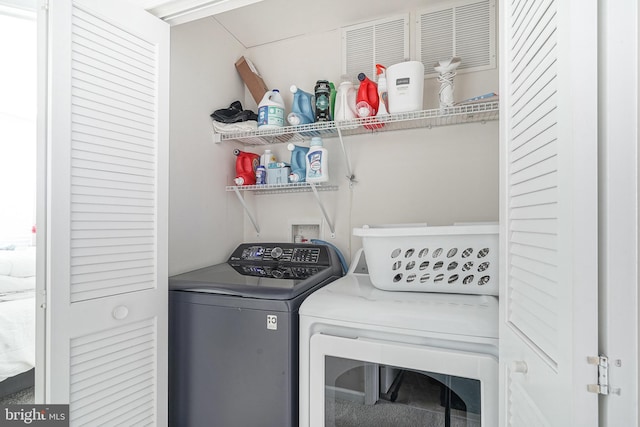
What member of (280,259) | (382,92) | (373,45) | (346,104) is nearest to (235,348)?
(280,259)

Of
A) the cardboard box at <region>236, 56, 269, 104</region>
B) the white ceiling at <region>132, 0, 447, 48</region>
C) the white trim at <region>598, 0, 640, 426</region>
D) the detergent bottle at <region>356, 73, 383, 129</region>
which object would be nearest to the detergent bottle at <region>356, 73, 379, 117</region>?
the detergent bottle at <region>356, 73, 383, 129</region>

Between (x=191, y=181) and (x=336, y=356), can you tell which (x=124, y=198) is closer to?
(x=191, y=181)

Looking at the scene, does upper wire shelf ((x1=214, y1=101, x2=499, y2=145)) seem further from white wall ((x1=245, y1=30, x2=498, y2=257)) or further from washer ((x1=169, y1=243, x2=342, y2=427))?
washer ((x1=169, y1=243, x2=342, y2=427))

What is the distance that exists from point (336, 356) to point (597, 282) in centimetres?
97

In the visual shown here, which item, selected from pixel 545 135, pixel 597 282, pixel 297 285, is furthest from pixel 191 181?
pixel 597 282

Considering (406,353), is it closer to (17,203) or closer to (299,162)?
(299,162)

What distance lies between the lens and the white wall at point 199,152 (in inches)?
72.8

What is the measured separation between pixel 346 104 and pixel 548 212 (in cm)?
143

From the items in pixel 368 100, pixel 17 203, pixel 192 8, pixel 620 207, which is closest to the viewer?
pixel 620 207

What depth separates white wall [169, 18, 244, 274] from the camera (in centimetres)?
185

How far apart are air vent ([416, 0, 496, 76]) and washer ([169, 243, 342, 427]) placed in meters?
1.67

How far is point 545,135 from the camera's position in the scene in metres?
0.72

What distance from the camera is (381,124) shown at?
1.92 meters

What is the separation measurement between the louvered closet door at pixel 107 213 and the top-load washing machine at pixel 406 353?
0.74m
